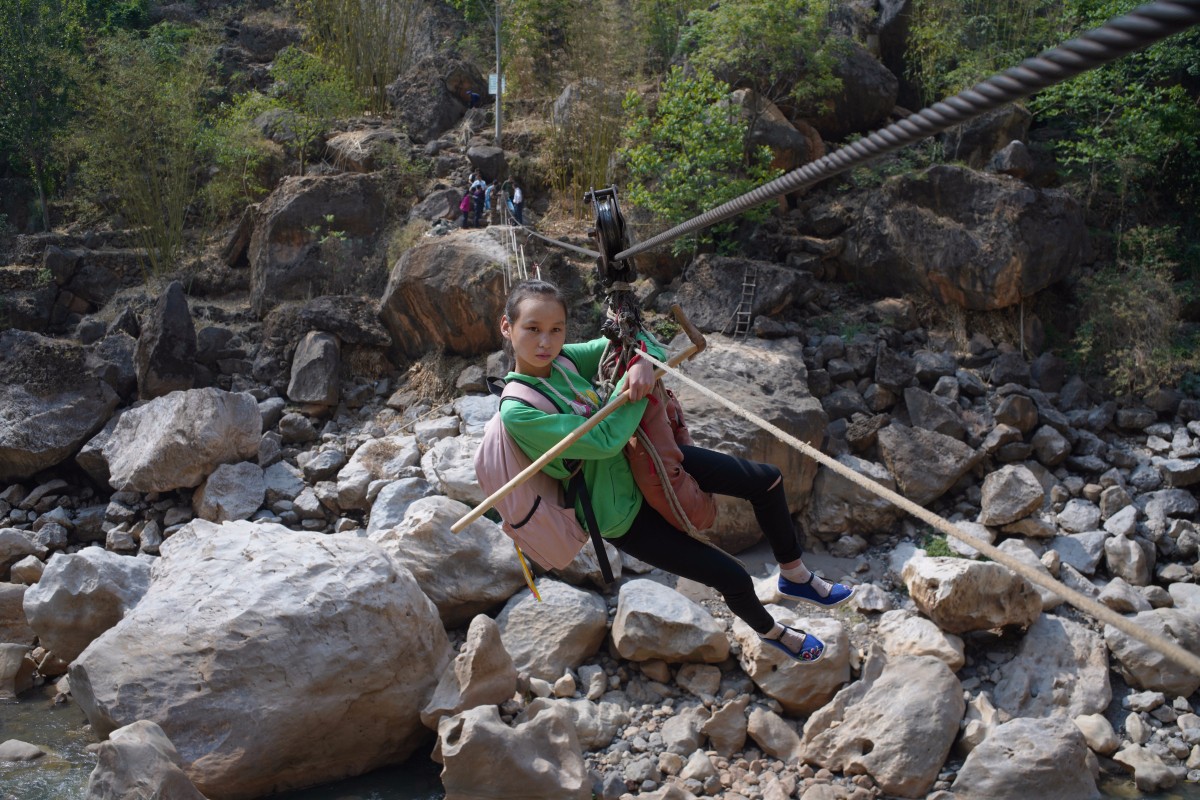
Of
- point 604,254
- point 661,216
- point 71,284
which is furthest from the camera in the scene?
point 71,284

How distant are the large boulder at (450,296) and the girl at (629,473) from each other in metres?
6.00

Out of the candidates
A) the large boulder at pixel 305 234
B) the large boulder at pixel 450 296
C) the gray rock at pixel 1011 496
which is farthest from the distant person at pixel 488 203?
the gray rock at pixel 1011 496

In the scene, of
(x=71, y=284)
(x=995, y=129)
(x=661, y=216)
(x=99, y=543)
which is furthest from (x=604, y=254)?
(x=71, y=284)

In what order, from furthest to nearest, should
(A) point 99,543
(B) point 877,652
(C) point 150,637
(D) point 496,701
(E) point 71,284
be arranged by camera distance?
(E) point 71,284 → (A) point 99,543 → (B) point 877,652 → (D) point 496,701 → (C) point 150,637

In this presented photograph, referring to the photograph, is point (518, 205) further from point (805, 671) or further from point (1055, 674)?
point (1055, 674)

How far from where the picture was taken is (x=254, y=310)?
1059cm

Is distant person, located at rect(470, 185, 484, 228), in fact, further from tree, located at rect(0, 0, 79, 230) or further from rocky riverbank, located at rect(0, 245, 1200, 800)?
tree, located at rect(0, 0, 79, 230)

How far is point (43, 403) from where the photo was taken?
8.67 m

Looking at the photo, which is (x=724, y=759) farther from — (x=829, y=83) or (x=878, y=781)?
(x=829, y=83)

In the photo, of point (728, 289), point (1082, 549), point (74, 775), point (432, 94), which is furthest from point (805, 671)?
point (432, 94)

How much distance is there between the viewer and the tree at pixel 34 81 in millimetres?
12273

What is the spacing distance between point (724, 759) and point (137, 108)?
11.0 meters

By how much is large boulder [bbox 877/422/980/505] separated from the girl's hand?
501 centimetres

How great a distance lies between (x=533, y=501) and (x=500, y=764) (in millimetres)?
2468
